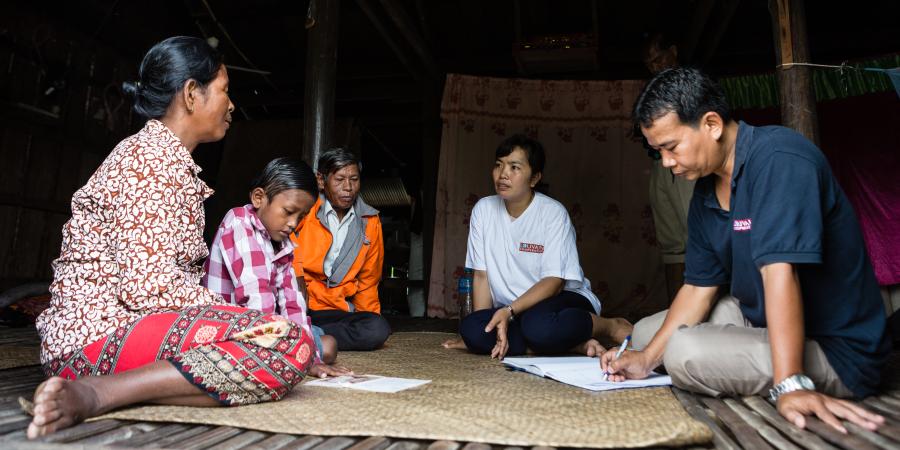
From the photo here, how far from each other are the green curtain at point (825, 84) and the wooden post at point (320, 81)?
2.74m

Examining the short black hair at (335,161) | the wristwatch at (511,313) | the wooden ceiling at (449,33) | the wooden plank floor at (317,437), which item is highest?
the wooden ceiling at (449,33)

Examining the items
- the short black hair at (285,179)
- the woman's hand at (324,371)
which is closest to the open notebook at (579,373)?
the woman's hand at (324,371)

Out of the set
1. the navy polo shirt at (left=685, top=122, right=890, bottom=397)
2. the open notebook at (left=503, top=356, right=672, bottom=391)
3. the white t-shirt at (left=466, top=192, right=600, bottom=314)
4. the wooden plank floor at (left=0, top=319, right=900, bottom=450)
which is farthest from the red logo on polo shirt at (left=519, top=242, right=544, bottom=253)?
the wooden plank floor at (left=0, top=319, right=900, bottom=450)

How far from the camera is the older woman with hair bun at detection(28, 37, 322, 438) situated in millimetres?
1509

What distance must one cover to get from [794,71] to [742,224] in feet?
5.48

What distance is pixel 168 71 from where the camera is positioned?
1729mm

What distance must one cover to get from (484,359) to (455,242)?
3152mm

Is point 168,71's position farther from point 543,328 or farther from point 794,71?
point 794,71

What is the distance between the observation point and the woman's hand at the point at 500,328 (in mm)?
2797

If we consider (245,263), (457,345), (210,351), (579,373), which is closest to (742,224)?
(579,373)

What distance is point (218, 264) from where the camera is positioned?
2336 millimetres

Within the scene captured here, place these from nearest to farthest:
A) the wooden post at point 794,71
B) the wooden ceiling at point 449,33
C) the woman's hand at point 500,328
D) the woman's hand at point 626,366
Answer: the woman's hand at point 626,366
the woman's hand at point 500,328
the wooden post at point 794,71
the wooden ceiling at point 449,33

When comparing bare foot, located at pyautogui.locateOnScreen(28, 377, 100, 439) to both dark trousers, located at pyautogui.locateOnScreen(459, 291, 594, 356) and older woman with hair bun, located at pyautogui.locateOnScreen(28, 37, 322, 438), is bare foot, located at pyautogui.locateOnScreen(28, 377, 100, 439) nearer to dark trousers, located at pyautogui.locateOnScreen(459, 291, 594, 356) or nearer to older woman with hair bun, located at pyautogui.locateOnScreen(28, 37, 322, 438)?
older woman with hair bun, located at pyautogui.locateOnScreen(28, 37, 322, 438)

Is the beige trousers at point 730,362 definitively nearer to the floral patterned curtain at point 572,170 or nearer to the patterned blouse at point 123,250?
the patterned blouse at point 123,250
